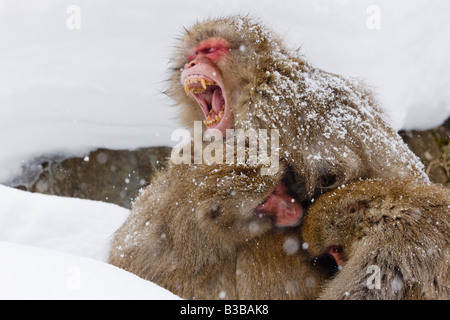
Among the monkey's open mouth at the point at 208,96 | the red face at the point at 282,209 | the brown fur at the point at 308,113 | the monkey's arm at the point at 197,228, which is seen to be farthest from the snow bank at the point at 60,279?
the monkey's open mouth at the point at 208,96

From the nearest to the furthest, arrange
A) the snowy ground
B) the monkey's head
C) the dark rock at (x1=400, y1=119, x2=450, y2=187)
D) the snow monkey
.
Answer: the snow monkey
the monkey's head
the snowy ground
the dark rock at (x1=400, y1=119, x2=450, y2=187)

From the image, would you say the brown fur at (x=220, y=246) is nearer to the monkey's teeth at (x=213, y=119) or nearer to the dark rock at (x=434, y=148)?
the monkey's teeth at (x=213, y=119)

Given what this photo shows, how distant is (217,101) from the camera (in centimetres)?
228

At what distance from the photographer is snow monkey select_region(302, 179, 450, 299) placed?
1600mm

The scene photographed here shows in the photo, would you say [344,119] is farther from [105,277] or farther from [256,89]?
[105,277]

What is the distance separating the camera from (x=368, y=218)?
1.76 m

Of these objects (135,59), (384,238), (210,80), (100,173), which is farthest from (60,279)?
(135,59)

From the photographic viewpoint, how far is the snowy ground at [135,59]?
13.4 ft

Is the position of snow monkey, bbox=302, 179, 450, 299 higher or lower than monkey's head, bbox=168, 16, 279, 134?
lower

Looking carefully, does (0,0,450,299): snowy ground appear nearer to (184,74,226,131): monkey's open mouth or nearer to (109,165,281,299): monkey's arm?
(184,74,226,131): monkey's open mouth

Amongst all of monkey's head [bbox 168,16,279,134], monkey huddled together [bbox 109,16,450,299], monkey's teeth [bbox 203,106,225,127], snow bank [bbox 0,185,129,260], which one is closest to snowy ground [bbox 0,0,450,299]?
snow bank [bbox 0,185,129,260]

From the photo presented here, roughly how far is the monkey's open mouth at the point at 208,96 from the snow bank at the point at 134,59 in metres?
1.79

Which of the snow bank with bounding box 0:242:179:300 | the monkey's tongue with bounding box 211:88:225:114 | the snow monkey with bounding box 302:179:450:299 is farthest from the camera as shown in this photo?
the monkey's tongue with bounding box 211:88:225:114
